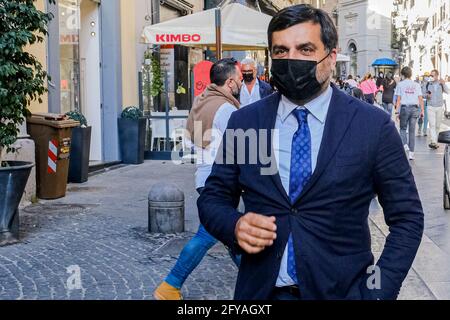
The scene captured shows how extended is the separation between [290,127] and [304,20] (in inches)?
14.7

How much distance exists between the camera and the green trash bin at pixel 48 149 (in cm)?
955

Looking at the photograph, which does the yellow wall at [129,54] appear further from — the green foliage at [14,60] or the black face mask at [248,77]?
the green foliage at [14,60]

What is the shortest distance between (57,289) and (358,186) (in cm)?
357

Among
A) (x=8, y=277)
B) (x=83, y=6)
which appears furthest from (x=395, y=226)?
(x=83, y=6)

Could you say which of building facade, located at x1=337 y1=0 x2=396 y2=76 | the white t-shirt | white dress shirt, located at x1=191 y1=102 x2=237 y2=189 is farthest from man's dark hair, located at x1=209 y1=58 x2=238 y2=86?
building facade, located at x1=337 y1=0 x2=396 y2=76

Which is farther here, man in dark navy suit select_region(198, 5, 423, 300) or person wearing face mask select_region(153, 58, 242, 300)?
person wearing face mask select_region(153, 58, 242, 300)

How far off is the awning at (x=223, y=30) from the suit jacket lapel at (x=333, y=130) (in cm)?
989

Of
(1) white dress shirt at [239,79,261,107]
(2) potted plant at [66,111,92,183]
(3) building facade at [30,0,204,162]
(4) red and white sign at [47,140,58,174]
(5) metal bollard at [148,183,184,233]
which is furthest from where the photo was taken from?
(3) building facade at [30,0,204,162]

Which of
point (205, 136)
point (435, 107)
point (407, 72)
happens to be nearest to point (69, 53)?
point (407, 72)

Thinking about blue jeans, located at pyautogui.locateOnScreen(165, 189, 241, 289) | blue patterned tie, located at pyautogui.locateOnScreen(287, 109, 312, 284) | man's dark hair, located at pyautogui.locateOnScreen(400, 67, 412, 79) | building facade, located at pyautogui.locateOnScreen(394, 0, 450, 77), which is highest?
building facade, located at pyautogui.locateOnScreen(394, 0, 450, 77)

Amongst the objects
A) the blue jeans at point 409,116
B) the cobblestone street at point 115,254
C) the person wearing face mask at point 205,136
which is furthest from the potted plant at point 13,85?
the blue jeans at point 409,116

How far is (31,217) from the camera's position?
8.38 meters

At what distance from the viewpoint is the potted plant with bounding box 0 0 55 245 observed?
6.85m

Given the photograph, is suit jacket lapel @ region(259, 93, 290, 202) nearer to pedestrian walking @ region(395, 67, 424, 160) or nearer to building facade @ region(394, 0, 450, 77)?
pedestrian walking @ region(395, 67, 424, 160)
